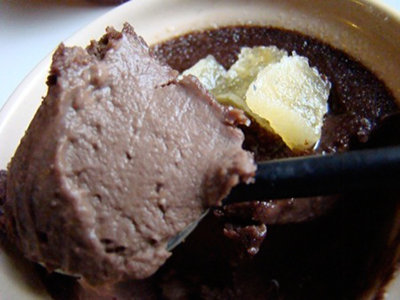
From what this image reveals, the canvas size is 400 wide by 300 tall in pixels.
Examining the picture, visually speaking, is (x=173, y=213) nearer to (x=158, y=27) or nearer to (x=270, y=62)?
(x=270, y=62)

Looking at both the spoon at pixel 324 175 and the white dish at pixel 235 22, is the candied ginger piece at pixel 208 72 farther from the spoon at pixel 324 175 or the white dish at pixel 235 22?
the spoon at pixel 324 175

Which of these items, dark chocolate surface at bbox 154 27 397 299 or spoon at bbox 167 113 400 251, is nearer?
spoon at bbox 167 113 400 251

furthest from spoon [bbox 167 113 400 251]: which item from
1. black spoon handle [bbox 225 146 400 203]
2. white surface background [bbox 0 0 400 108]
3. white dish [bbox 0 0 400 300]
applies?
white surface background [bbox 0 0 400 108]

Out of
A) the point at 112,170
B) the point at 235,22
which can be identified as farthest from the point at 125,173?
the point at 235,22

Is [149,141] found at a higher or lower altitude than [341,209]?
higher

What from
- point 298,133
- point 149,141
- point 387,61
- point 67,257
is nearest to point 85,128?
point 149,141

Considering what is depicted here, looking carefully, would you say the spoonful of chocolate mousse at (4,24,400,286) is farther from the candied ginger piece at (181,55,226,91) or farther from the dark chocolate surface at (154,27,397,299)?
the candied ginger piece at (181,55,226,91)

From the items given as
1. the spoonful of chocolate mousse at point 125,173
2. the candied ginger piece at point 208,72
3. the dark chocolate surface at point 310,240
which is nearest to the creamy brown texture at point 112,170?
the spoonful of chocolate mousse at point 125,173
